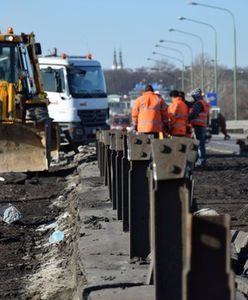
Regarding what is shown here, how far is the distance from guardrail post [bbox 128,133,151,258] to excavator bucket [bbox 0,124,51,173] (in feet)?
37.0

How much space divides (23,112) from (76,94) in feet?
34.1

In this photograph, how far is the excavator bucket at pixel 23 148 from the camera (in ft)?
63.3

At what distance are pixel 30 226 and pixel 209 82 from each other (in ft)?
386

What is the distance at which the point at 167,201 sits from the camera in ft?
16.6

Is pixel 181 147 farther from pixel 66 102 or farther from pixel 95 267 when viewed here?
pixel 66 102

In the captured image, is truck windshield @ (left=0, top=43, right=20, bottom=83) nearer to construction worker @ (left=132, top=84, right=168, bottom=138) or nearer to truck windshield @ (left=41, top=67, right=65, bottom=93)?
construction worker @ (left=132, top=84, right=168, bottom=138)

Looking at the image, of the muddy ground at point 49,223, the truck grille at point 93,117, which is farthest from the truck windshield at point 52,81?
the muddy ground at point 49,223

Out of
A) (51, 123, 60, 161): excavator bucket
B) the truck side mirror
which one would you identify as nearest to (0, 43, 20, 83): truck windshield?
the truck side mirror

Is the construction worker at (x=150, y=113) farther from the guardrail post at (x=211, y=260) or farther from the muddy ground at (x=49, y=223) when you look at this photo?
the guardrail post at (x=211, y=260)

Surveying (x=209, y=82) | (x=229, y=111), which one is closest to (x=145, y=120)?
(x=229, y=111)

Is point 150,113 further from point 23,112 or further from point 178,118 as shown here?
point 23,112

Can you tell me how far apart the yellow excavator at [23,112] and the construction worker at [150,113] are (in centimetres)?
197

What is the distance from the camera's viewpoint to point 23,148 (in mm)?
19312

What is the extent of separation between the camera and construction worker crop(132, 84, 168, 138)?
18.7m
